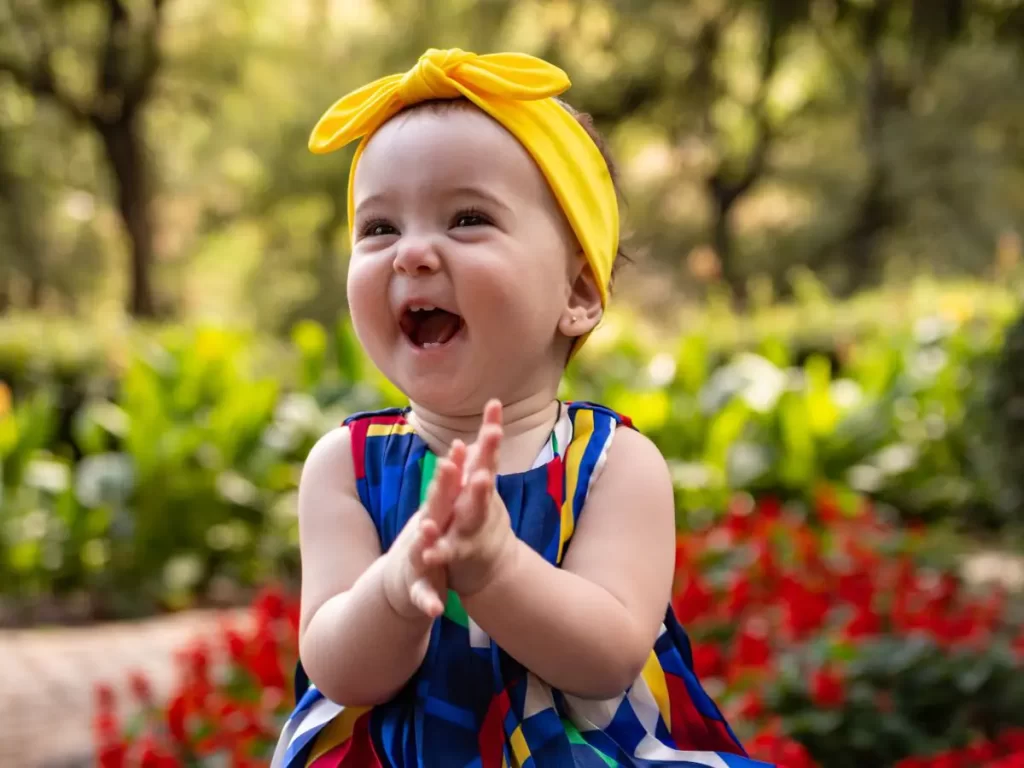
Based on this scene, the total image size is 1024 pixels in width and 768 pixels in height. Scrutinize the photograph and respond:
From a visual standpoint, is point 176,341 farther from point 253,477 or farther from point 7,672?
point 7,672

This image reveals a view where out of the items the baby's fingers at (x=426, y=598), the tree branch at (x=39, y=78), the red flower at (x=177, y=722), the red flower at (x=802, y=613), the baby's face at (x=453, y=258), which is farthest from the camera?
the tree branch at (x=39, y=78)

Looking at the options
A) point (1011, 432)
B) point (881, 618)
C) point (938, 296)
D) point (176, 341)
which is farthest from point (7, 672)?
point (938, 296)

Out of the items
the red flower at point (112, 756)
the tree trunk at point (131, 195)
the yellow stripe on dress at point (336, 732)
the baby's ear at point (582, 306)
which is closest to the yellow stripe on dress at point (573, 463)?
the baby's ear at point (582, 306)

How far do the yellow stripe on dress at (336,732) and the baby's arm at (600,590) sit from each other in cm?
25

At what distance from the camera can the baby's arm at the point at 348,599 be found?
1220 millimetres

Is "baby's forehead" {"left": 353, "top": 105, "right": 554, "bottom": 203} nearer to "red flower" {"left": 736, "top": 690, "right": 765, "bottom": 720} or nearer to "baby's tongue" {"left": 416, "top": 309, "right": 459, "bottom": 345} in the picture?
"baby's tongue" {"left": 416, "top": 309, "right": 459, "bottom": 345}

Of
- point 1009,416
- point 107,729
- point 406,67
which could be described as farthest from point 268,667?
point 406,67

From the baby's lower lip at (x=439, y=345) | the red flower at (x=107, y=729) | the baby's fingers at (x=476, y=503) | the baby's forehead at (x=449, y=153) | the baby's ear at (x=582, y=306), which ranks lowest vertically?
the red flower at (x=107, y=729)

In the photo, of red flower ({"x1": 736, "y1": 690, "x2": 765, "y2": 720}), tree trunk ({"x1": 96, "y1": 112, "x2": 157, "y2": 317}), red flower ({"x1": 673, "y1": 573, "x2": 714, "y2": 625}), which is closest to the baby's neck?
red flower ({"x1": 736, "y1": 690, "x2": 765, "y2": 720})

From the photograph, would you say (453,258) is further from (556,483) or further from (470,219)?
(556,483)

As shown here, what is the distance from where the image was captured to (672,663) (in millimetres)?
1564

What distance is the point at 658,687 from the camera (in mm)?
1530

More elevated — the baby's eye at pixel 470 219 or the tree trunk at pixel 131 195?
the baby's eye at pixel 470 219

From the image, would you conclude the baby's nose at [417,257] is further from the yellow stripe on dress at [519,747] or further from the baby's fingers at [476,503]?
the yellow stripe on dress at [519,747]
